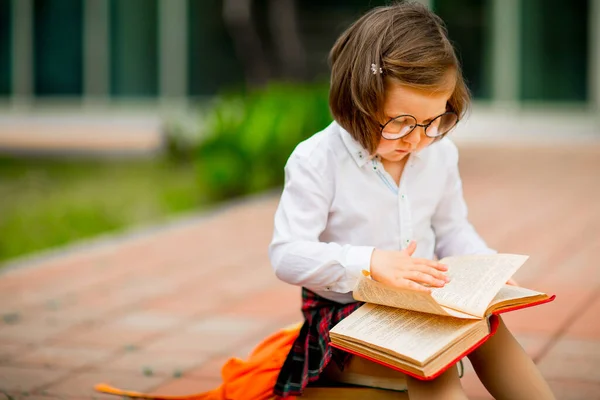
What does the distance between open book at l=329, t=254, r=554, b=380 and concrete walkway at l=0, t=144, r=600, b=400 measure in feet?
2.36

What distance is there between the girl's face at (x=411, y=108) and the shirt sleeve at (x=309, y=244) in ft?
0.57

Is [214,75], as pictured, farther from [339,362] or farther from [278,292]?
[339,362]

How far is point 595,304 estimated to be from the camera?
3789 millimetres

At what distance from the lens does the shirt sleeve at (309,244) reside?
2.12m

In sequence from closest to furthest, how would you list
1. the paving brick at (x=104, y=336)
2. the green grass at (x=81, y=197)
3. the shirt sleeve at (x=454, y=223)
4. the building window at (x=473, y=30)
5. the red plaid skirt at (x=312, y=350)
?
the red plaid skirt at (x=312, y=350) < the shirt sleeve at (x=454, y=223) < the paving brick at (x=104, y=336) < the green grass at (x=81, y=197) < the building window at (x=473, y=30)

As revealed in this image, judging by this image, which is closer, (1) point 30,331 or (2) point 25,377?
(2) point 25,377

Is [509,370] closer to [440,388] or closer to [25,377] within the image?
[440,388]

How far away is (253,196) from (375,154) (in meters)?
5.34

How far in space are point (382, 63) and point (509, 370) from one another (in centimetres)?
76

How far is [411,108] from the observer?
2.15m

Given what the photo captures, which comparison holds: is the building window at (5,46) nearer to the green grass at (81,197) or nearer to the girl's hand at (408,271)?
the green grass at (81,197)

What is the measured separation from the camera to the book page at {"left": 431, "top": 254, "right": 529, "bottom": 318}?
1.96m

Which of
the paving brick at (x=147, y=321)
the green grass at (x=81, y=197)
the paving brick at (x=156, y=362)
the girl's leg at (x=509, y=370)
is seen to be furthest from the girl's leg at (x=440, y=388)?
the green grass at (x=81, y=197)

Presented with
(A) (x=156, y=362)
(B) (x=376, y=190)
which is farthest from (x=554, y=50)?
(B) (x=376, y=190)
